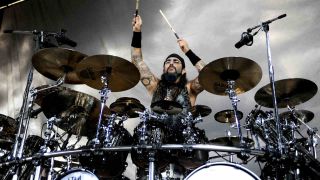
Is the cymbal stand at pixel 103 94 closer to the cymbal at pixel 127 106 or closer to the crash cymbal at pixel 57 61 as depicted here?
the crash cymbal at pixel 57 61

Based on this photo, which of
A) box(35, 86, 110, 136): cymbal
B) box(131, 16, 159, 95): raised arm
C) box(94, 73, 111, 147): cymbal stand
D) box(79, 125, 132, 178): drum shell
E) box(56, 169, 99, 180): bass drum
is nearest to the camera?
box(56, 169, 99, 180): bass drum

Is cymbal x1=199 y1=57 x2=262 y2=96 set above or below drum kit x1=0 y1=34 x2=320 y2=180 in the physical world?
above

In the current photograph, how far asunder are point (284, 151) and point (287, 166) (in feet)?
0.52

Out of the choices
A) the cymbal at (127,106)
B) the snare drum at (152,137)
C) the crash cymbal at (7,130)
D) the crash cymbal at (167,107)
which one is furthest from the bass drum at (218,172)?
the crash cymbal at (7,130)

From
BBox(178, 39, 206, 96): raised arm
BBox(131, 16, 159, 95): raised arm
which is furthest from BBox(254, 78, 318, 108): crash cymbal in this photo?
BBox(131, 16, 159, 95): raised arm

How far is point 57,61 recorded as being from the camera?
430 cm

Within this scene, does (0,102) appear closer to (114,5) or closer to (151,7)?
(114,5)

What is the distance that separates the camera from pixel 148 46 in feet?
23.6

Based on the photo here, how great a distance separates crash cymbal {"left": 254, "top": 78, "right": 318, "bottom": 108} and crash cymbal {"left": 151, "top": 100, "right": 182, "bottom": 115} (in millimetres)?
1302

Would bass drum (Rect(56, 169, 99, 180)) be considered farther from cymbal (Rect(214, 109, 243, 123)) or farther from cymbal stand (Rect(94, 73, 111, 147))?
cymbal (Rect(214, 109, 243, 123))

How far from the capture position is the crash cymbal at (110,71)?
3927 millimetres

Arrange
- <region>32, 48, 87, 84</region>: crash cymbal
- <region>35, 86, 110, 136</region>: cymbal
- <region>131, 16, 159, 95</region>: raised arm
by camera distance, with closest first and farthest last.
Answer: <region>32, 48, 87, 84</region>: crash cymbal < <region>35, 86, 110, 136</region>: cymbal < <region>131, 16, 159, 95</region>: raised arm

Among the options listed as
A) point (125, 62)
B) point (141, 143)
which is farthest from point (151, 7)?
point (141, 143)

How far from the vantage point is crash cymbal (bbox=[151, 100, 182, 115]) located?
3.90 m
